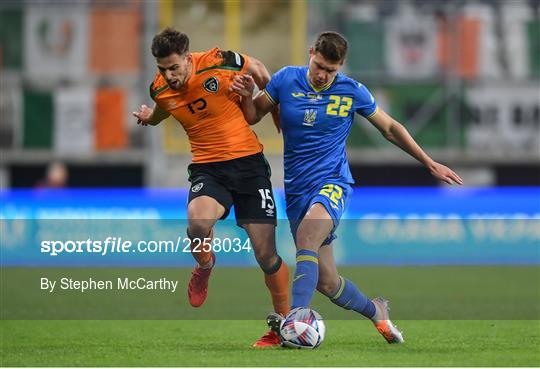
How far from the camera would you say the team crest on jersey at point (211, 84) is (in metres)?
10.1

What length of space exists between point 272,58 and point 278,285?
44.8 feet

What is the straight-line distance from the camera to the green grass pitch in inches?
351

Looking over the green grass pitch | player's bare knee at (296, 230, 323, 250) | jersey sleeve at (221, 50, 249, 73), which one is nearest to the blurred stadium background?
the green grass pitch

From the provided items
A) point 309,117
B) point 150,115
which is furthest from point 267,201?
point 150,115

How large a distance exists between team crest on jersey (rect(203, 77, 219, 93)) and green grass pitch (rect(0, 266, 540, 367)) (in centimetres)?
186

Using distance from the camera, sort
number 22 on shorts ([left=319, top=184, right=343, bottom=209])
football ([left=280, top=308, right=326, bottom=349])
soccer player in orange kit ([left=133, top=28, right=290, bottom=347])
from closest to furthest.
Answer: football ([left=280, top=308, right=326, bottom=349])
number 22 on shorts ([left=319, top=184, right=343, bottom=209])
soccer player in orange kit ([left=133, top=28, right=290, bottom=347])

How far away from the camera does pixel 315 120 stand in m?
9.64

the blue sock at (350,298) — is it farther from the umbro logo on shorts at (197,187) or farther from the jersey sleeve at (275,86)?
the jersey sleeve at (275,86)

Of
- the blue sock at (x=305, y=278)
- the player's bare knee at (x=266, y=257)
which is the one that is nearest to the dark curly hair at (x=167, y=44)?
the player's bare knee at (x=266, y=257)

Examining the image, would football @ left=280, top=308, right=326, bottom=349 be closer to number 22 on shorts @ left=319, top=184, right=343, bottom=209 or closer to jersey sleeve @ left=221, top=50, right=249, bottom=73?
number 22 on shorts @ left=319, top=184, right=343, bottom=209

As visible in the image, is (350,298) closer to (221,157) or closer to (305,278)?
(305,278)

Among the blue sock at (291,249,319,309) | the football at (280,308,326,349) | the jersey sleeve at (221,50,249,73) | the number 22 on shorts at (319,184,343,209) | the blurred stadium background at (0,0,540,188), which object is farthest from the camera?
the blurred stadium background at (0,0,540,188)

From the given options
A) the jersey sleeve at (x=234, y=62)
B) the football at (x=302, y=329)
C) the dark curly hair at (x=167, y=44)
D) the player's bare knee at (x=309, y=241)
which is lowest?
the football at (x=302, y=329)

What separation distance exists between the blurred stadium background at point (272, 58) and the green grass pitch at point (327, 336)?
7444 millimetres
